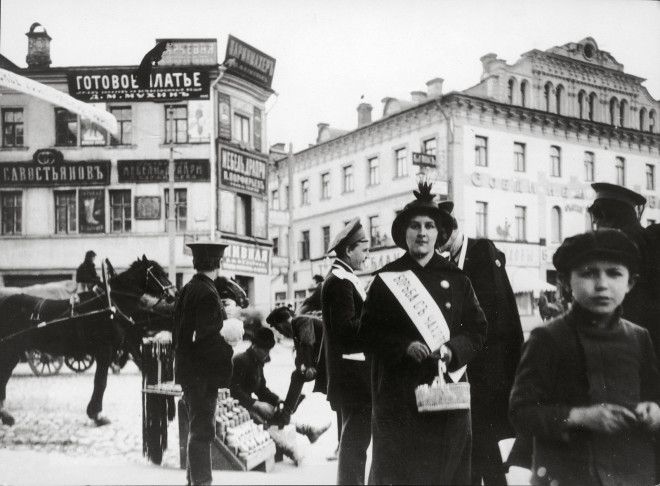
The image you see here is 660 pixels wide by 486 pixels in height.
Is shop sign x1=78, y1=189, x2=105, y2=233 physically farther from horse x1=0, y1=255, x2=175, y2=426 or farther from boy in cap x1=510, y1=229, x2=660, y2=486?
boy in cap x1=510, y1=229, x2=660, y2=486

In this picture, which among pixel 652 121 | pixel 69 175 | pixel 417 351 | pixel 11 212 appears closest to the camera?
pixel 417 351

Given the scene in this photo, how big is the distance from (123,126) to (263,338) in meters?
1.35

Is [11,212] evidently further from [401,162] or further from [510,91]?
[510,91]

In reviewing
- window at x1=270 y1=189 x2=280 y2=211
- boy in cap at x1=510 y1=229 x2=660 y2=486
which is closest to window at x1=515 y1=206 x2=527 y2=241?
boy in cap at x1=510 y1=229 x2=660 y2=486

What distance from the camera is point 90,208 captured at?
147 inches

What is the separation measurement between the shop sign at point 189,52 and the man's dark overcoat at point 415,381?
1.74 metres

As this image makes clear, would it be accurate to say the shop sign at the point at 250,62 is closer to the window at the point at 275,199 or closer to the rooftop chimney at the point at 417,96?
the window at the point at 275,199

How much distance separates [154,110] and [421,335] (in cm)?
196

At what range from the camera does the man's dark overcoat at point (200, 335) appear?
335 cm

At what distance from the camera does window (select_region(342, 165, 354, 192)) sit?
12.3 ft

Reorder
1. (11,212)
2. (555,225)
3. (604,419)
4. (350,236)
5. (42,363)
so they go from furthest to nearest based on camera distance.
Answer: (42,363), (11,212), (555,225), (350,236), (604,419)

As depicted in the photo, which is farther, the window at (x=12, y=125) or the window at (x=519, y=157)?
the window at (x=12, y=125)

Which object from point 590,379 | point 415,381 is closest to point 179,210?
point 415,381

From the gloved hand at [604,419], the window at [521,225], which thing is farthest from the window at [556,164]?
the gloved hand at [604,419]
